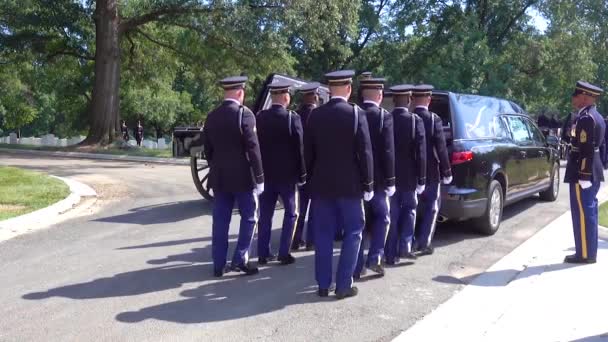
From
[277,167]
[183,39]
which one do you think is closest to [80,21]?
[183,39]

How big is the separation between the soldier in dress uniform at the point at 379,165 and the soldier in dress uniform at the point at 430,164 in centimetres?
104

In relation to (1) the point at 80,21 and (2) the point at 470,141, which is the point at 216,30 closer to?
(1) the point at 80,21

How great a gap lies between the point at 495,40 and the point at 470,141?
2824cm

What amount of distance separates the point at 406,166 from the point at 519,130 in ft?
11.8

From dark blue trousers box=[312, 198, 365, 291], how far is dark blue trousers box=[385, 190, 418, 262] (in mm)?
1193

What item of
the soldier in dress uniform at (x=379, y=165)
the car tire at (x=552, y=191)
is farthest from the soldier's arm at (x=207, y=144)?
the car tire at (x=552, y=191)

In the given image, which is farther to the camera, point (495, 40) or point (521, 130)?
point (495, 40)

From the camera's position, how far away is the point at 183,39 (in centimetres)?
2941

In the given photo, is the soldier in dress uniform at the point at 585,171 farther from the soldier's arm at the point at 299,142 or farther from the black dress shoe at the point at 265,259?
the black dress shoe at the point at 265,259

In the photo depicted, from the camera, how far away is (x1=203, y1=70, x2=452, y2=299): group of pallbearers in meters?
5.21

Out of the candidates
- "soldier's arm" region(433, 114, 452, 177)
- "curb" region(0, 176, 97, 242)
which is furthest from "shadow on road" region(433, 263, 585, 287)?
"curb" region(0, 176, 97, 242)

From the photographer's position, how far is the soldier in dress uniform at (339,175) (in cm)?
515

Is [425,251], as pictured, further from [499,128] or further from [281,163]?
[499,128]

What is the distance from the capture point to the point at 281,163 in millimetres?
6352
